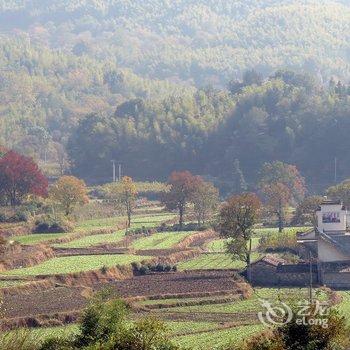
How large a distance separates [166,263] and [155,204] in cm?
2852

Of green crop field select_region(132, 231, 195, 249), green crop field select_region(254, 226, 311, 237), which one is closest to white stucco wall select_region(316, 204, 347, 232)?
green crop field select_region(132, 231, 195, 249)

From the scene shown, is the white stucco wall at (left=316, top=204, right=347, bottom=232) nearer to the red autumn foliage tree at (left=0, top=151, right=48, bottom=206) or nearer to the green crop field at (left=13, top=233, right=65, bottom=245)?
the green crop field at (left=13, top=233, right=65, bottom=245)

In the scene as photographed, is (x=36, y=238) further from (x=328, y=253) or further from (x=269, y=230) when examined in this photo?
(x=328, y=253)

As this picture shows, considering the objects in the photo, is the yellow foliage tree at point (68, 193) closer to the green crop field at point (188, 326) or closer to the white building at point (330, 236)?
the white building at point (330, 236)

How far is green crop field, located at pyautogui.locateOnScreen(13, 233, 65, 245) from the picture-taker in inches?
2022

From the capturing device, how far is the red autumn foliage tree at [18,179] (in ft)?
201

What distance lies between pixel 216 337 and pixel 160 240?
26.5 m

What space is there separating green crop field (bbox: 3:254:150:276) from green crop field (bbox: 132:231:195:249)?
456 centimetres

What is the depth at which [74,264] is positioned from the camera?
43906 millimetres

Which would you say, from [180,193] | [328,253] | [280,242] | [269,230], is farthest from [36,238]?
[328,253]

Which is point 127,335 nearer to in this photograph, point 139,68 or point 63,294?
point 63,294

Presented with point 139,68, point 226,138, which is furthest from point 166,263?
point 139,68

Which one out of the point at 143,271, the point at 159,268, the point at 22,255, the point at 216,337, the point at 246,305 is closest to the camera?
the point at 216,337

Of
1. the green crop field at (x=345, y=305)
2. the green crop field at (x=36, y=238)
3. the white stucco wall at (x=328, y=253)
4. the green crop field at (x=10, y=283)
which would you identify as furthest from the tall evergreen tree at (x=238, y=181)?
the green crop field at (x=345, y=305)
